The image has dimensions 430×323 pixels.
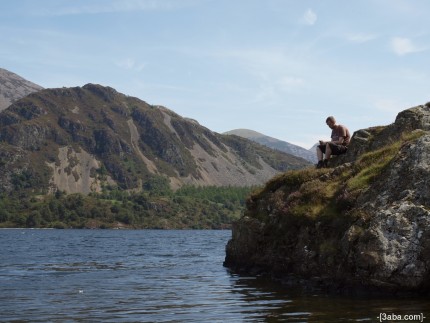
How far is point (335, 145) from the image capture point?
3862cm

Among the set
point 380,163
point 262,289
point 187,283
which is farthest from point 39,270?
point 380,163

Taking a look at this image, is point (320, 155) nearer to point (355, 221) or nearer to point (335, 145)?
point (335, 145)

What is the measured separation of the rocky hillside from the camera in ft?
80.8

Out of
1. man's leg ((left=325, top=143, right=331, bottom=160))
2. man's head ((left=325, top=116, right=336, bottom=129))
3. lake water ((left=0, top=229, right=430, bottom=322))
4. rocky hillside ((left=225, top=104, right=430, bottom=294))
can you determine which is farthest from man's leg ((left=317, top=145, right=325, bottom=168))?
lake water ((left=0, top=229, right=430, bottom=322))

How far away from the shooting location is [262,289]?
2912 cm

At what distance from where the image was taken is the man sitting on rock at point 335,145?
3859 centimetres

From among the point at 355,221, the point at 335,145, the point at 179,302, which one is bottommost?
the point at 179,302

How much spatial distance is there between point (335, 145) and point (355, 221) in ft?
39.0

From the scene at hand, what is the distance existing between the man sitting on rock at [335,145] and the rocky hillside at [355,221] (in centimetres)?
69

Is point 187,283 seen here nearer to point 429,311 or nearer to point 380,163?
point 380,163

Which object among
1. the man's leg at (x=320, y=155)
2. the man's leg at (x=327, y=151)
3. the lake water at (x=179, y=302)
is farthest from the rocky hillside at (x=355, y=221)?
the lake water at (x=179, y=302)

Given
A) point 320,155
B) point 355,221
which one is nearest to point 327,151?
point 320,155

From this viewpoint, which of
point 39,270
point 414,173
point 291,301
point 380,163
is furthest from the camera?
point 39,270

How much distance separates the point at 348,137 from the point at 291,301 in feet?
60.4
